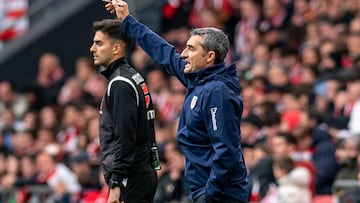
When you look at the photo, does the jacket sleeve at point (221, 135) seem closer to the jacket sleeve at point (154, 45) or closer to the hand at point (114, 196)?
the jacket sleeve at point (154, 45)

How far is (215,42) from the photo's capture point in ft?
28.9

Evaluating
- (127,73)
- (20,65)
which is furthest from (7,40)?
(127,73)

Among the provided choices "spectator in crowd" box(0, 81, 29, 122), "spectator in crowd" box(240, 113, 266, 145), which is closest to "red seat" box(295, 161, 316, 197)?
"spectator in crowd" box(240, 113, 266, 145)

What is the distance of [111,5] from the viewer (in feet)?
30.3

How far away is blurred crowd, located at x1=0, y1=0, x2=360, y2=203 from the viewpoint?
13.5 metres

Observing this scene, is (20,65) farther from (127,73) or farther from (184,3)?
(127,73)

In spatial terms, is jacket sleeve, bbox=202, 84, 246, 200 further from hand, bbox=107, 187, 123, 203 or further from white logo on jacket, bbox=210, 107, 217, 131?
hand, bbox=107, 187, 123, 203

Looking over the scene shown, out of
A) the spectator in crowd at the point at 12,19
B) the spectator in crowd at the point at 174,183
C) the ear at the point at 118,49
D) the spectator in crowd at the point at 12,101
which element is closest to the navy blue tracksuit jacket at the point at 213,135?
the ear at the point at 118,49

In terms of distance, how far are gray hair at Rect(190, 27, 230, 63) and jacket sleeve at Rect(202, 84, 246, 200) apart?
27 cm

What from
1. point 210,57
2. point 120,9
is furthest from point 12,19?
point 210,57

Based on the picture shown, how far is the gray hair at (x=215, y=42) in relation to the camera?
880cm

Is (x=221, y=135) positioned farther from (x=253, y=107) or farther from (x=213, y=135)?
(x=253, y=107)

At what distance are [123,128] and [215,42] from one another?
0.94 m

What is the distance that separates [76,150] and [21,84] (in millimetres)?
3867
